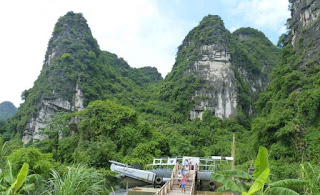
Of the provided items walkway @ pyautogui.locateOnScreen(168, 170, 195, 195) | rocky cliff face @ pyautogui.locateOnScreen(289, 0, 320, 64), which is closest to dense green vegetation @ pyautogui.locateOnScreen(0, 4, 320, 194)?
rocky cliff face @ pyautogui.locateOnScreen(289, 0, 320, 64)

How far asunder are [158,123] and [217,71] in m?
19.8

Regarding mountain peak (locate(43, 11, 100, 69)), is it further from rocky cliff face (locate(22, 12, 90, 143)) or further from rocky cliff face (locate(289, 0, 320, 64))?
rocky cliff face (locate(289, 0, 320, 64))

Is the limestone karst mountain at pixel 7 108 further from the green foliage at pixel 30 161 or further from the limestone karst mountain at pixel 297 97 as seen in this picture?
the green foliage at pixel 30 161

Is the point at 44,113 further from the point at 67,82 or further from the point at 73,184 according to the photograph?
the point at 73,184

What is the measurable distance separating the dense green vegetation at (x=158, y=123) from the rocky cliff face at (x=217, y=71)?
1.34 ft

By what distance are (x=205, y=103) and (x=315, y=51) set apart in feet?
90.7

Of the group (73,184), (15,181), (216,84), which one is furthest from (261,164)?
(216,84)

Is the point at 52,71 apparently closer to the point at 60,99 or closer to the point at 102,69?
the point at 60,99

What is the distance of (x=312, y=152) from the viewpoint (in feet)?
80.9

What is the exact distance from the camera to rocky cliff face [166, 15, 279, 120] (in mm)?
58719

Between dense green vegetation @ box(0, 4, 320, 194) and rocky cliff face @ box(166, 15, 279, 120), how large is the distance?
1.34 ft

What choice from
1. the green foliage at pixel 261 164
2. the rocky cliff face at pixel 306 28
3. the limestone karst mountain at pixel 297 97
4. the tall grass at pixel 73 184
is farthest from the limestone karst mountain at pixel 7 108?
the green foliage at pixel 261 164

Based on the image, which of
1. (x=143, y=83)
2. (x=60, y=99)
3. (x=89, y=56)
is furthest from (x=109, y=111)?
(x=143, y=83)

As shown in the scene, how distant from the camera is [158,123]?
50219mm
